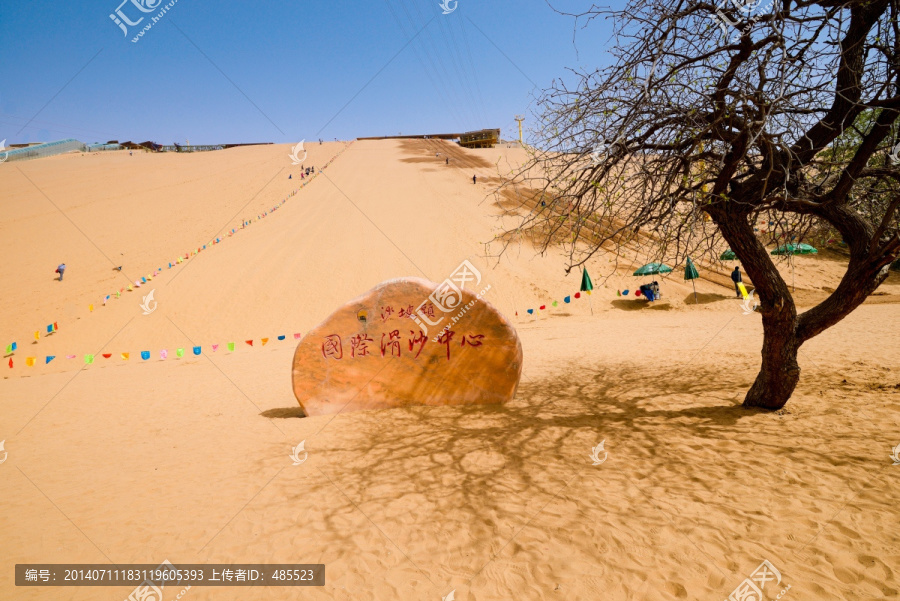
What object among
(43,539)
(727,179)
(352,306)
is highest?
(727,179)

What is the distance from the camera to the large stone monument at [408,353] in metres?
7.09

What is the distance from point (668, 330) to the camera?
13.4 meters

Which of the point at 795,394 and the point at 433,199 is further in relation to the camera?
the point at 433,199

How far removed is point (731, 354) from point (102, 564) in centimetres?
1120

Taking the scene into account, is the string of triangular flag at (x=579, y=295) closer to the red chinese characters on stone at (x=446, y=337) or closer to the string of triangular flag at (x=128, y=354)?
the string of triangular flag at (x=128, y=354)

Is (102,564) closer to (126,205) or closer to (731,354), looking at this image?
(731,354)

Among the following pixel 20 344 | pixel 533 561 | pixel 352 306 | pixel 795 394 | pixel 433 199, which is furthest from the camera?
pixel 433 199

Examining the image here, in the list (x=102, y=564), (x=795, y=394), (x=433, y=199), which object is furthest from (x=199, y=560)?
(x=433, y=199)

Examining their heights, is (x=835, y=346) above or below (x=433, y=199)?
below

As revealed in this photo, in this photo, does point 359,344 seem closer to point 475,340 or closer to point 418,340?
point 418,340

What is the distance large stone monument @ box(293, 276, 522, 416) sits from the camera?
23.2 ft

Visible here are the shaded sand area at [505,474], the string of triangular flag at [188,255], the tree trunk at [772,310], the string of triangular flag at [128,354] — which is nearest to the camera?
the shaded sand area at [505,474]

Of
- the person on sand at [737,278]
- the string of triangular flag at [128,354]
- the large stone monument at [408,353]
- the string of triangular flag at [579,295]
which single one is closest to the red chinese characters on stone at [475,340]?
the large stone monument at [408,353]

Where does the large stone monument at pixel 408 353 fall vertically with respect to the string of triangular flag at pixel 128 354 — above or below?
above
